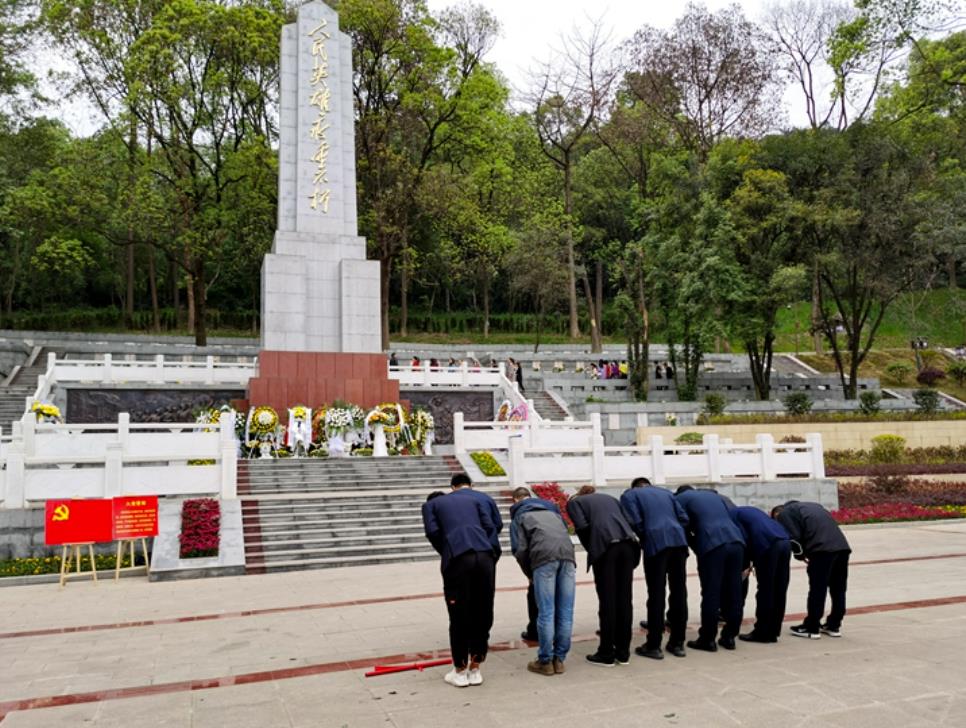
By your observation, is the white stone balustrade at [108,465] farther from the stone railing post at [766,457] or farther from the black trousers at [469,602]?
the stone railing post at [766,457]

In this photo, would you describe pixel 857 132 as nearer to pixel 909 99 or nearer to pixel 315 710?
pixel 909 99

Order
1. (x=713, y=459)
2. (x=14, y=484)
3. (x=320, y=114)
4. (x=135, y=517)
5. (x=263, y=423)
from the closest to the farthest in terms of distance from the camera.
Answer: (x=135, y=517) → (x=14, y=484) → (x=713, y=459) → (x=263, y=423) → (x=320, y=114)

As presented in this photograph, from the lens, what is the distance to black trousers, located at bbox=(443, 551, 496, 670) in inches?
210

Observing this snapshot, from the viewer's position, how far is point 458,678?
5.27 meters

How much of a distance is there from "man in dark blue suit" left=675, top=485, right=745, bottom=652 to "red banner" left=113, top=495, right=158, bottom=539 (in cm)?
788

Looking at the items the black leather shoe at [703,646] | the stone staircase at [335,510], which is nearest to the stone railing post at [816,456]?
the stone staircase at [335,510]

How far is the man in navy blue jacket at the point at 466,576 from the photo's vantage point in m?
5.32

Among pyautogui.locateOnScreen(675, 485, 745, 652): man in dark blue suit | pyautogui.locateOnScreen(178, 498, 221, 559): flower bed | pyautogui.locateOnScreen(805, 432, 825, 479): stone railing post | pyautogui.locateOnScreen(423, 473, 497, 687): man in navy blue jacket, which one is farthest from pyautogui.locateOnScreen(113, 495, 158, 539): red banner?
pyautogui.locateOnScreen(805, 432, 825, 479): stone railing post

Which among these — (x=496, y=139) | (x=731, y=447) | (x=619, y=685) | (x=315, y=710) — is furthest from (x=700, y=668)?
(x=496, y=139)

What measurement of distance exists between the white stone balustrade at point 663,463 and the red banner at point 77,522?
24.1 ft

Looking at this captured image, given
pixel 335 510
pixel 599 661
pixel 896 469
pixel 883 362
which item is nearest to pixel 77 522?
pixel 335 510

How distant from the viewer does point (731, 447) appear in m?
15.9

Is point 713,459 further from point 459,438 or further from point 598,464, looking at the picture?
point 459,438

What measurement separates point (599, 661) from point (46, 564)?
8.80 meters
